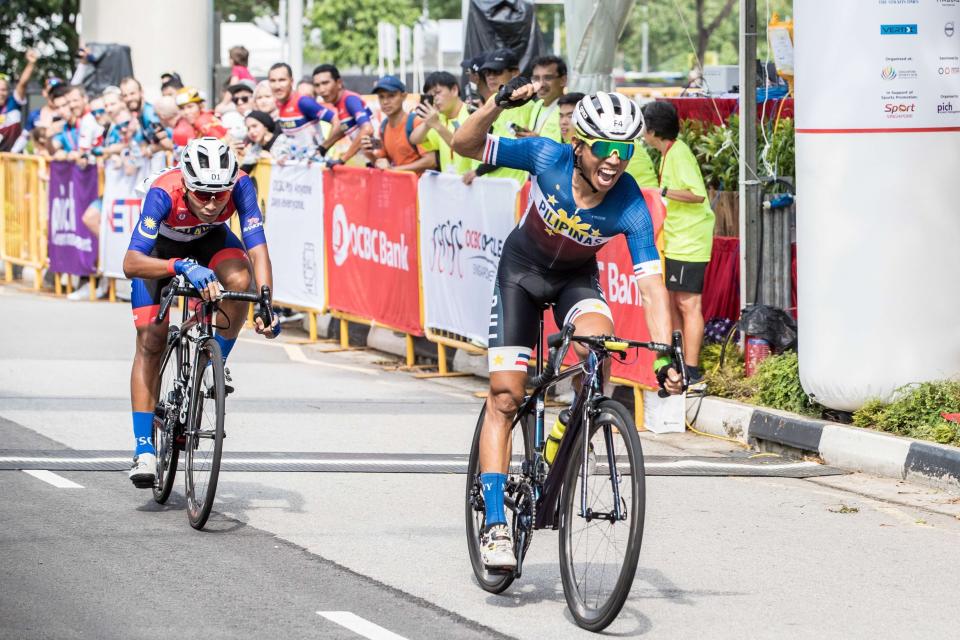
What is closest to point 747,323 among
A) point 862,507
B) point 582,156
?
point 862,507

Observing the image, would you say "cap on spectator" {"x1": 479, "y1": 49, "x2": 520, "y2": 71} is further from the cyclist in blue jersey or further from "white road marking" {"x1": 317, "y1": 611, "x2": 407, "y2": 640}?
"white road marking" {"x1": 317, "y1": 611, "x2": 407, "y2": 640}

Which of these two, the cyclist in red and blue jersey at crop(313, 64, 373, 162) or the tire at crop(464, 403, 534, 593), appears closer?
the tire at crop(464, 403, 534, 593)

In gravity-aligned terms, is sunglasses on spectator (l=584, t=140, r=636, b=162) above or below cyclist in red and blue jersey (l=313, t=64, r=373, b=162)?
below

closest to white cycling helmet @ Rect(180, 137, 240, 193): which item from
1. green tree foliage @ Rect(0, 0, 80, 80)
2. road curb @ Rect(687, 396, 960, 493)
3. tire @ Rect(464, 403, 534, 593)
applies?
tire @ Rect(464, 403, 534, 593)

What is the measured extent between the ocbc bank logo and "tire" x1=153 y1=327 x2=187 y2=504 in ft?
18.7

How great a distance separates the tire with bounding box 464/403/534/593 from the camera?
6.68 metres

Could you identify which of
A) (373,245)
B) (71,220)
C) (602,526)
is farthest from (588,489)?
(71,220)

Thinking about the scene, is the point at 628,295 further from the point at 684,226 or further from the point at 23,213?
the point at 23,213

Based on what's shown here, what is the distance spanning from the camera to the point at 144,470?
833 centimetres

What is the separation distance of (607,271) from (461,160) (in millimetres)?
2638

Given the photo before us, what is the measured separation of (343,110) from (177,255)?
302 inches

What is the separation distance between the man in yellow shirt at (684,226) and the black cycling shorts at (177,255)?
12.2 ft

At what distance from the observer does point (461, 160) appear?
44.9 feet

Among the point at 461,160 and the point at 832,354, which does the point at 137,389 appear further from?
the point at 461,160
